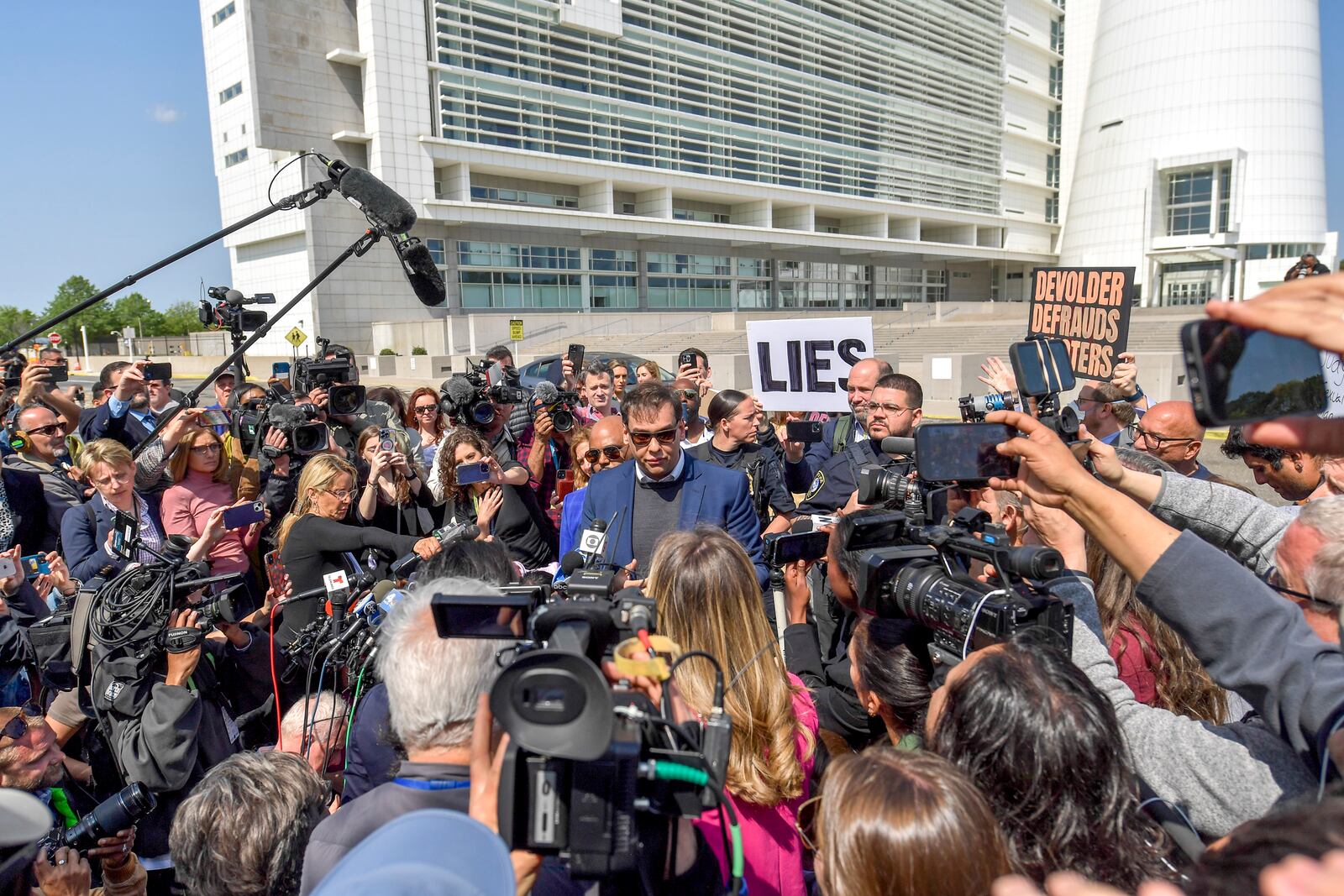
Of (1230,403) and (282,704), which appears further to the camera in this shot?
(282,704)

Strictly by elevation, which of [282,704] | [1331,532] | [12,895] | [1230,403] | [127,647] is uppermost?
[1230,403]

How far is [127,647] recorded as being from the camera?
288cm

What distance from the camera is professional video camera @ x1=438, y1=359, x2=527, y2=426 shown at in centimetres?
546

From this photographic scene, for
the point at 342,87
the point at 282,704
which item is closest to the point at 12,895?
the point at 282,704

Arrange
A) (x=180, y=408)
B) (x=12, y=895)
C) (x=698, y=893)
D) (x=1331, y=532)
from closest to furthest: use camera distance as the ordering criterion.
Answer: (x=12, y=895) < (x=698, y=893) < (x=1331, y=532) < (x=180, y=408)

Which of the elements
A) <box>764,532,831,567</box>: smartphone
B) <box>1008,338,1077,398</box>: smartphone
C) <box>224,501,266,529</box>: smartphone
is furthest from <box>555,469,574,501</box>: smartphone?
<box>1008,338,1077,398</box>: smartphone

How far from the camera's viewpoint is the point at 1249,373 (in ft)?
3.81

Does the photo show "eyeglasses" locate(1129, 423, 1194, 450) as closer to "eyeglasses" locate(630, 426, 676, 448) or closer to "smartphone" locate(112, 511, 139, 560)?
"eyeglasses" locate(630, 426, 676, 448)

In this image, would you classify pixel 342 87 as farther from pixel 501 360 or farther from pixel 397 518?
pixel 397 518

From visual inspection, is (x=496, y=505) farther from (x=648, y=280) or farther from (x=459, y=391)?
(x=648, y=280)

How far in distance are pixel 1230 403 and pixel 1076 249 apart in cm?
5920

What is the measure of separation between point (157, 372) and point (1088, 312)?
287 inches

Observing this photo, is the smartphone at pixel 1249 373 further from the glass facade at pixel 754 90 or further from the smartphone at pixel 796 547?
the glass facade at pixel 754 90

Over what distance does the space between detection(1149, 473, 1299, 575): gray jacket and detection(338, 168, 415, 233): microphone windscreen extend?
324 cm
